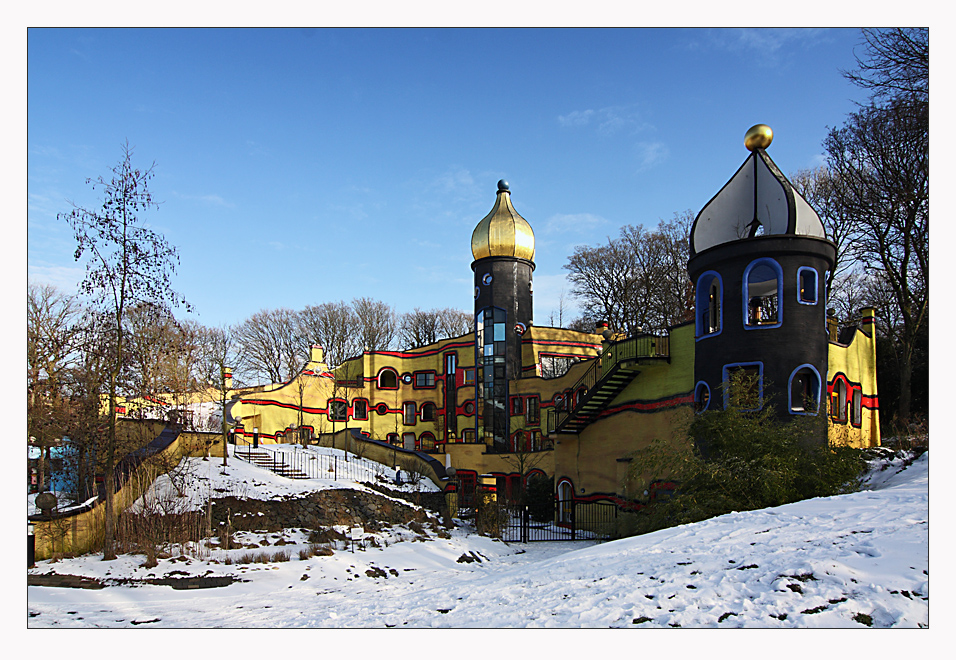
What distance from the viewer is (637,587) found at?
691cm

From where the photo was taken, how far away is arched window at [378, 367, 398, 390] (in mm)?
36625

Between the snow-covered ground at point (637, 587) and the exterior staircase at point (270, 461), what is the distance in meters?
10.0

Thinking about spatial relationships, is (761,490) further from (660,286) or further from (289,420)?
(289,420)

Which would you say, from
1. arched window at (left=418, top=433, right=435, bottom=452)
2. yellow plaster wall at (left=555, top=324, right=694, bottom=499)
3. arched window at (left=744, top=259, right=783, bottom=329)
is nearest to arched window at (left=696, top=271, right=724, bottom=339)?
arched window at (left=744, top=259, right=783, bottom=329)

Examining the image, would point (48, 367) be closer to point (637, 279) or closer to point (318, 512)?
point (318, 512)

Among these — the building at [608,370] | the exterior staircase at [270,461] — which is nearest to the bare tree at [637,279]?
the building at [608,370]

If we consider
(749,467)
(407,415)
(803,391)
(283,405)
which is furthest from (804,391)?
(283,405)

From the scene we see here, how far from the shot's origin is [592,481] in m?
21.9

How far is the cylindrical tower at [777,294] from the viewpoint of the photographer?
15078 mm

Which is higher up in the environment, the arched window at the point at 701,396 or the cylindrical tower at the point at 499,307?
the cylindrical tower at the point at 499,307

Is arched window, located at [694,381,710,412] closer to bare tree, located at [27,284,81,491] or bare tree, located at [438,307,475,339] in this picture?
bare tree, located at [27,284,81,491]

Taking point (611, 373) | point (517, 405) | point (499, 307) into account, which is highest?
point (499, 307)

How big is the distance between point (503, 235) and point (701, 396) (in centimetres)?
1606

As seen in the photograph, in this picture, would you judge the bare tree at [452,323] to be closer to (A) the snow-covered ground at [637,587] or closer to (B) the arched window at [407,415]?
(B) the arched window at [407,415]
